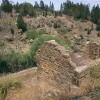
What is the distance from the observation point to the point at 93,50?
14.1m

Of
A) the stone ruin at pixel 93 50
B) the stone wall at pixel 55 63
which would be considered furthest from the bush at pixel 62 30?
the stone wall at pixel 55 63

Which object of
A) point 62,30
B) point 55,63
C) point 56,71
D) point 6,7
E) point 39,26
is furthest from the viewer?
point 6,7

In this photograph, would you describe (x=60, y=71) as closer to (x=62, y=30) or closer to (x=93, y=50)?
(x=93, y=50)

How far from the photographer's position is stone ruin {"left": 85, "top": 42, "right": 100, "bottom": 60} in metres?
13.9

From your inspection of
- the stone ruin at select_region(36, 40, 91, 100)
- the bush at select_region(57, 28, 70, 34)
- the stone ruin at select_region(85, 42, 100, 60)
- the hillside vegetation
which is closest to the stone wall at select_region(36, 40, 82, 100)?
the stone ruin at select_region(36, 40, 91, 100)

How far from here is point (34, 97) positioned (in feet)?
27.8

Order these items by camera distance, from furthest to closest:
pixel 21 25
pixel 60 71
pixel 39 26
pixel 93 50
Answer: pixel 39 26 → pixel 21 25 → pixel 93 50 → pixel 60 71

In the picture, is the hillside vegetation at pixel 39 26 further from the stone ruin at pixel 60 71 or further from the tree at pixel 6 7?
the stone ruin at pixel 60 71

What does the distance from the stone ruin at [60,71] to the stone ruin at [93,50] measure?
3.22 m

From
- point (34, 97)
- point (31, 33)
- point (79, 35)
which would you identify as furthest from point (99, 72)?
point (79, 35)

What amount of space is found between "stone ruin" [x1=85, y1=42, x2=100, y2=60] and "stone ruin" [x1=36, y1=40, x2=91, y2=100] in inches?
127

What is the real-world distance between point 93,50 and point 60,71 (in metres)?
4.01

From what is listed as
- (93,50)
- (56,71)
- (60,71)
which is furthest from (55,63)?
(93,50)

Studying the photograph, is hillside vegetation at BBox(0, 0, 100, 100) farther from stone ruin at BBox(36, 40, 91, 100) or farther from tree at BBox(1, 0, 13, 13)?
stone ruin at BBox(36, 40, 91, 100)
